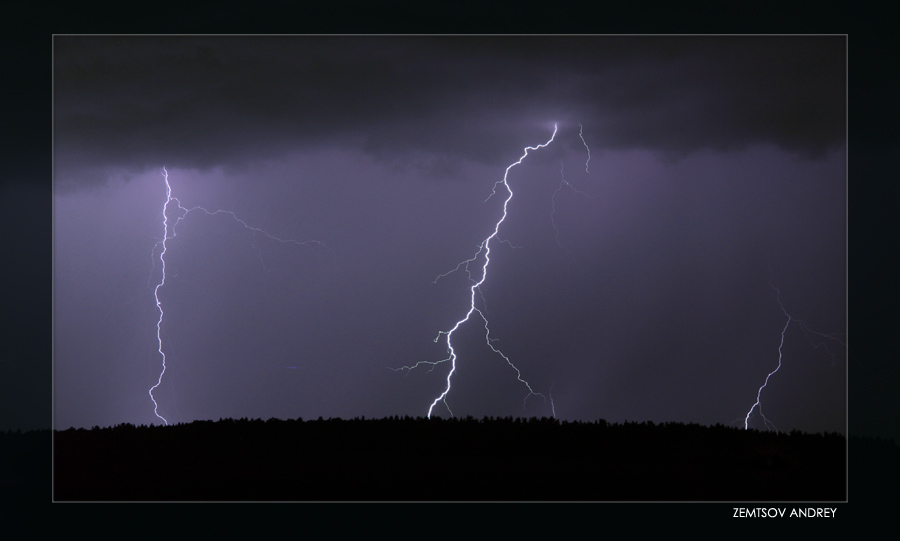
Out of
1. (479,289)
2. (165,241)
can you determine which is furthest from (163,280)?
(479,289)

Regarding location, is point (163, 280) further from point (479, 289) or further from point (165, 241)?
point (479, 289)

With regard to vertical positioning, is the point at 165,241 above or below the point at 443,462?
above

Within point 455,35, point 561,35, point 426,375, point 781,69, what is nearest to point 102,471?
point 426,375

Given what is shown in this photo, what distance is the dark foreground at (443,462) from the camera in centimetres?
A: 431

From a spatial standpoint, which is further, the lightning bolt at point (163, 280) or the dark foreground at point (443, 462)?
the lightning bolt at point (163, 280)

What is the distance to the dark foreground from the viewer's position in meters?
4.31

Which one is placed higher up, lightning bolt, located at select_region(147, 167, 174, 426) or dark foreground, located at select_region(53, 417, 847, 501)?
lightning bolt, located at select_region(147, 167, 174, 426)

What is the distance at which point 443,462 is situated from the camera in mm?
4434

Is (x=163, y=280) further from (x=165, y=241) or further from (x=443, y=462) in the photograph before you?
(x=443, y=462)

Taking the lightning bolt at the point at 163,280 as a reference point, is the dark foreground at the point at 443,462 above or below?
below

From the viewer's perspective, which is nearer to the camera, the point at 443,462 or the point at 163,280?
the point at 443,462

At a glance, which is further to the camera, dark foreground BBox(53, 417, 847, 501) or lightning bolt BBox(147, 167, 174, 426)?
lightning bolt BBox(147, 167, 174, 426)

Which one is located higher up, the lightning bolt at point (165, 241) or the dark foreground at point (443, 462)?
the lightning bolt at point (165, 241)

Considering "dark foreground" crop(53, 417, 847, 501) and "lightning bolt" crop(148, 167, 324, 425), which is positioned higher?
"lightning bolt" crop(148, 167, 324, 425)
